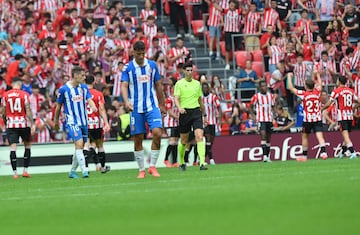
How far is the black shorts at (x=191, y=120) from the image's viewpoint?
77.6ft

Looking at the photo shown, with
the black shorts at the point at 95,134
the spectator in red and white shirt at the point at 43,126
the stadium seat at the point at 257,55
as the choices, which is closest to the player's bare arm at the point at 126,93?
the black shorts at the point at 95,134

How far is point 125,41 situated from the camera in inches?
1307

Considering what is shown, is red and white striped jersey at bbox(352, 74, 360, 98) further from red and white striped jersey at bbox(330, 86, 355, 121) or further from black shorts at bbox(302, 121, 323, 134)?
black shorts at bbox(302, 121, 323, 134)

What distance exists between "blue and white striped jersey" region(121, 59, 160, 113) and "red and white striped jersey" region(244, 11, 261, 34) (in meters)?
14.9

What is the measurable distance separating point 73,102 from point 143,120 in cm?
280

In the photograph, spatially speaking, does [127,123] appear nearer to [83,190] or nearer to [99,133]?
[99,133]

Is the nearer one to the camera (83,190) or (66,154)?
(83,190)

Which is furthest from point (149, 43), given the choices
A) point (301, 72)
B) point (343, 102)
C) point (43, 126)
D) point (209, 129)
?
point (343, 102)

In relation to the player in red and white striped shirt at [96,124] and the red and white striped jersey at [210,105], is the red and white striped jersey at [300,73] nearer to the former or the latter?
the red and white striped jersey at [210,105]

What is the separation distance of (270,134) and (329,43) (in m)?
6.26

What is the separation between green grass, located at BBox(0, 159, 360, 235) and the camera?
11742mm

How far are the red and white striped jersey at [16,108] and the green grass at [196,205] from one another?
4.84 metres

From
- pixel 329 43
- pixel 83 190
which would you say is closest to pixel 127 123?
pixel 329 43

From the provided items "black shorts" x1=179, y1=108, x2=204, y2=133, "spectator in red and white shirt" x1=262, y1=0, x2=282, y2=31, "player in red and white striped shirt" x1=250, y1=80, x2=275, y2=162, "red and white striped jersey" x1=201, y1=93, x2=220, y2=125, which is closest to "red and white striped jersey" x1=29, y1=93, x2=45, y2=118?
"red and white striped jersey" x1=201, y1=93, x2=220, y2=125
